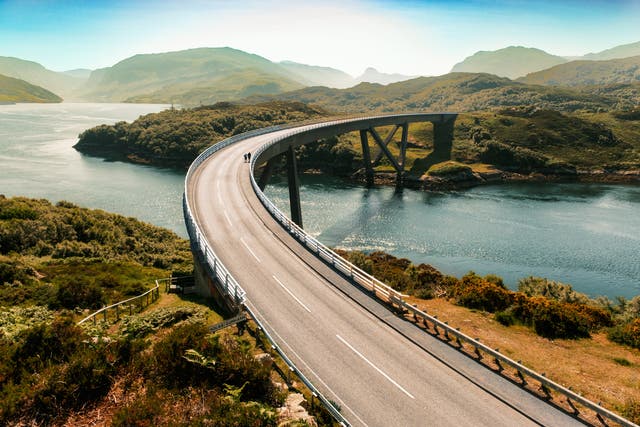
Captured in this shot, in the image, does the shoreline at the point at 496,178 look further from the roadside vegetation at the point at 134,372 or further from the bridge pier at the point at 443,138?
the roadside vegetation at the point at 134,372

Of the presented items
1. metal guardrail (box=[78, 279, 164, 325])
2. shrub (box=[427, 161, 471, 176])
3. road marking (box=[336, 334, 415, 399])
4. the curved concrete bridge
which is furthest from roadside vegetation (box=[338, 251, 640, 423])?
shrub (box=[427, 161, 471, 176])

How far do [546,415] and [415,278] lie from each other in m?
17.5

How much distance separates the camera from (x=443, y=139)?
148m

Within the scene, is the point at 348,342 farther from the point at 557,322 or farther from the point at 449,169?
the point at 449,169

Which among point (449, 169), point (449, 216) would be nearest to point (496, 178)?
point (449, 169)

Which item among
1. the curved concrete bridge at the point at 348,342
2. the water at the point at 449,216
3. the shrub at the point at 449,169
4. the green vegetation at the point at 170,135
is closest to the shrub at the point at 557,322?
the curved concrete bridge at the point at 348,342

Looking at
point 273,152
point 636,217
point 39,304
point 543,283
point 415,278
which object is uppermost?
point 273,152

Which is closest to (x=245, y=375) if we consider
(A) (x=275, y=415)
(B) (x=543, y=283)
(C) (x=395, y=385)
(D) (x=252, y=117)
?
(A) (x=275, y=415)

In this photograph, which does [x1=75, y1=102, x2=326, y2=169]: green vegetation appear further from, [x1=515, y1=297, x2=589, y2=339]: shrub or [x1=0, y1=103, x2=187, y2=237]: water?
[x1=515, y1=297, x2=589, y2=339]: shrub

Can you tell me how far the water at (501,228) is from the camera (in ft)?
186

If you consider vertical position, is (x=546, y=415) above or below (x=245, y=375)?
below

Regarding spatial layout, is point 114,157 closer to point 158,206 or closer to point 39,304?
point 158,206

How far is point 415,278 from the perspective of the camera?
33.5 meters

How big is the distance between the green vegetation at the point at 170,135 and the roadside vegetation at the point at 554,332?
118648 millimetres
